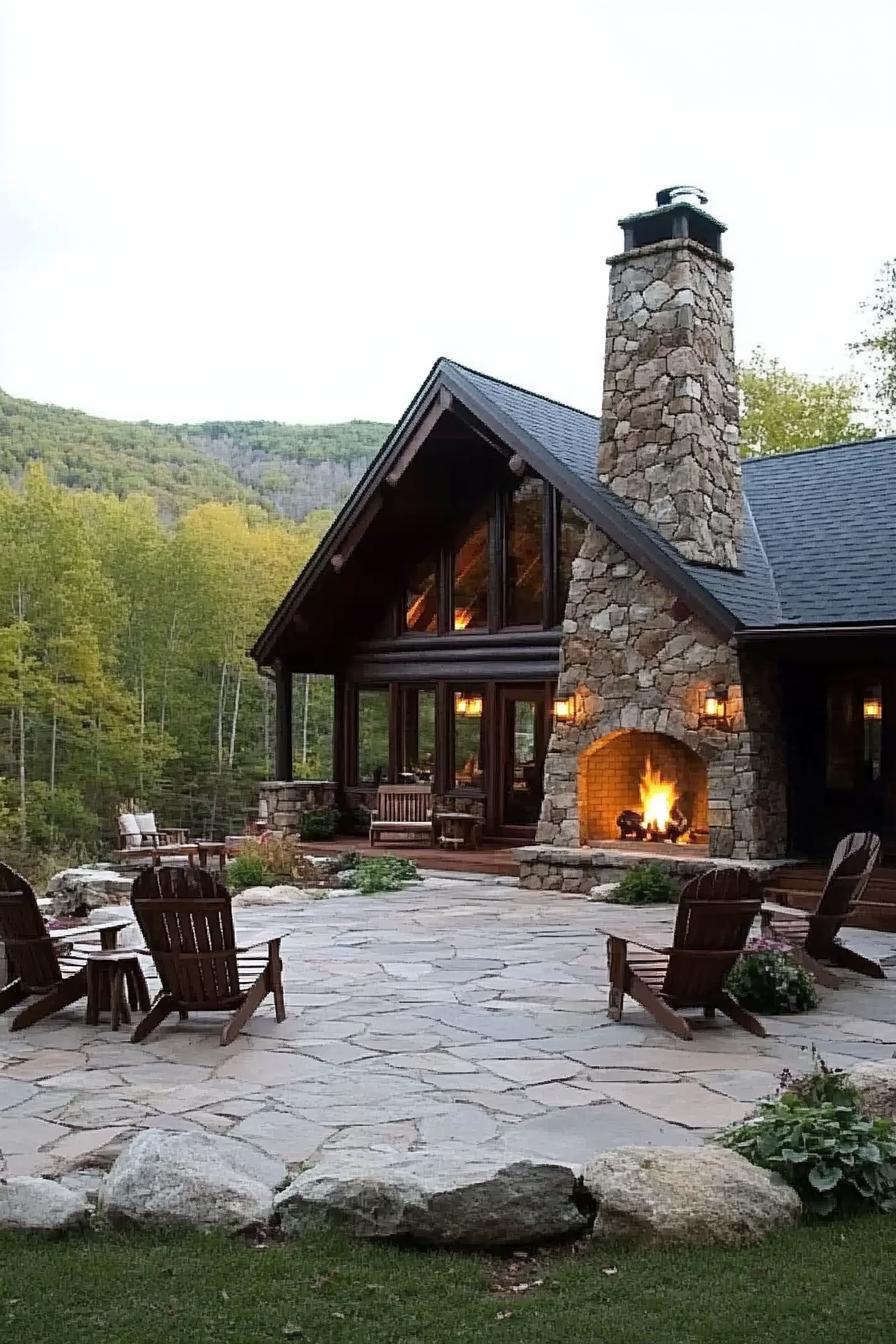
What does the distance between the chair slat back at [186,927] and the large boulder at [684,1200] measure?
9.05ft


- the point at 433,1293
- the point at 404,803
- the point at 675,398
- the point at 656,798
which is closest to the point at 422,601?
the point at 404,803

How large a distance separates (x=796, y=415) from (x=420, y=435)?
60.4 feet

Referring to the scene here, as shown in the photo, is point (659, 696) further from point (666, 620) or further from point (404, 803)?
point (404, 803)

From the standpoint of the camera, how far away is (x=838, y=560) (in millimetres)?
13164

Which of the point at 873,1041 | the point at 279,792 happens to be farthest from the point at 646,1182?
the point at 279,792

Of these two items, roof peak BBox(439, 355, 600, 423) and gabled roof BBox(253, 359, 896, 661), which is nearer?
gabled roof BBox(253, 359, 896, 661)

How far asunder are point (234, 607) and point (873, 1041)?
60.3 ft

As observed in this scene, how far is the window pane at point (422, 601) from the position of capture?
1619 centimetres

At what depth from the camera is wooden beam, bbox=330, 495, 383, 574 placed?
49.7 feet

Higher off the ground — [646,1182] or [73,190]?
[73,190]

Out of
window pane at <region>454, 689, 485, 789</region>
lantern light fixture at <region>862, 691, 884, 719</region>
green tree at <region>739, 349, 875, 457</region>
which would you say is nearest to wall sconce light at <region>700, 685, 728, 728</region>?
lantern light fixture at <region>862, 691, 884, 719</region>

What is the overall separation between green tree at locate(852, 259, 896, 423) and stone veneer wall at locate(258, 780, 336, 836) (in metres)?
17.4

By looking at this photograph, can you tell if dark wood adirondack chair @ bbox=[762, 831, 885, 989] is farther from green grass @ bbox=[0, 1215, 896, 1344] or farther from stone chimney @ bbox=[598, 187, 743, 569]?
stone chimney @ bbox=[598, 187, 743, 569]

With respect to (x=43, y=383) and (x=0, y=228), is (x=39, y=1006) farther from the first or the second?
(x=43, y=383)
